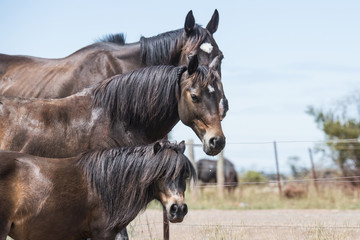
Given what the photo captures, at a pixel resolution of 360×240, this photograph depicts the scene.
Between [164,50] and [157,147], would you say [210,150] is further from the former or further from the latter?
[164,50]

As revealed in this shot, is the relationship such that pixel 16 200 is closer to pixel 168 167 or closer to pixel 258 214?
pixel 168 167

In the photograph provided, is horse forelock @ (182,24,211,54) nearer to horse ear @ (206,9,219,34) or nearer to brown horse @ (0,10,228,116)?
brown horse @ (0,10,228,116)

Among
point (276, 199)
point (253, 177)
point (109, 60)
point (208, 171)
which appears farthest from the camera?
point (253, 177)

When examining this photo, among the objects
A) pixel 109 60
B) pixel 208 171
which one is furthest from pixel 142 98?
pixel 208 171

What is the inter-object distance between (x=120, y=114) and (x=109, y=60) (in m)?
1.24

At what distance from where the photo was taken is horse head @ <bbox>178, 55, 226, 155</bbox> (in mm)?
4875

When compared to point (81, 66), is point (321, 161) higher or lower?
lower

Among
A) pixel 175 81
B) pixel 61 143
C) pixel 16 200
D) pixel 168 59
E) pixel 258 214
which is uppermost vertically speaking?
pixel 168 59

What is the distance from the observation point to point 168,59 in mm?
6023

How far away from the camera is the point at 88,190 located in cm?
425

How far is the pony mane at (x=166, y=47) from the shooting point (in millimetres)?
6000

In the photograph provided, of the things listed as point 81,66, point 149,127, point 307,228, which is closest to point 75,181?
point 149,127

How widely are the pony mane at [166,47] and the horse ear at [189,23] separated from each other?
0.04m

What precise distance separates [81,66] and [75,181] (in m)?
2.18
